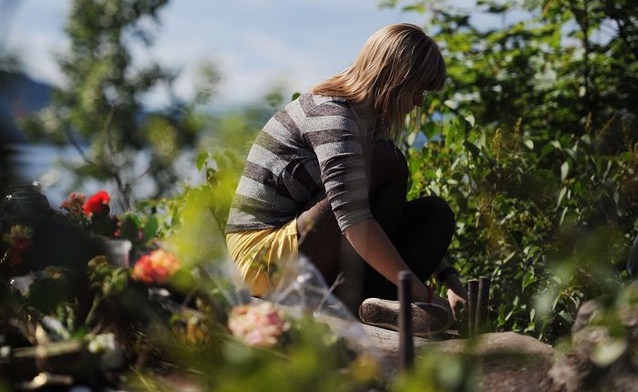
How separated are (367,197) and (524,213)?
3.82 feet

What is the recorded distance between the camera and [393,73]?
2.50 meters

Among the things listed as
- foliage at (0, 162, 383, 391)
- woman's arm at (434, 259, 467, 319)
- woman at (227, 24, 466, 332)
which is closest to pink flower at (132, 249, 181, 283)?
foliage at (0, 162, 383, 391)

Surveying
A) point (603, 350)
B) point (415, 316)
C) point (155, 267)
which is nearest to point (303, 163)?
point (415, 316)

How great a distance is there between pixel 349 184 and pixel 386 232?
300 millimetres

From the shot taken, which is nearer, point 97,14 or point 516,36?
point 516,36

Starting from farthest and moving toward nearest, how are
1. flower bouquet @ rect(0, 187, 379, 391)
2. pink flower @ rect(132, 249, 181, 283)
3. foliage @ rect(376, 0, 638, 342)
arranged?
foliage @ rect(376, 0, 638, 342)
pink flower @ rect(132, 249, 181, 283)
flower bouquet @ rect(0, 187, 379, 391)

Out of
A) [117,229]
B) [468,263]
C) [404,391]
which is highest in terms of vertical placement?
[117,229]

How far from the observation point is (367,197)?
2.41 metres

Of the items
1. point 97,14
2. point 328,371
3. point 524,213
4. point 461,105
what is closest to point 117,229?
point 328,371

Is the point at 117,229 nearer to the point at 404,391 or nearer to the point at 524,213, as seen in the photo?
the point at 404,391

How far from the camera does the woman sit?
2381 millimetres

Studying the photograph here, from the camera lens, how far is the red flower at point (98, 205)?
1.82 metres

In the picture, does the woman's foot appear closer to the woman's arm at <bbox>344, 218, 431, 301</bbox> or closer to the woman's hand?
the woman's arm at <bbox>344, 218, 431, 301</bbox>

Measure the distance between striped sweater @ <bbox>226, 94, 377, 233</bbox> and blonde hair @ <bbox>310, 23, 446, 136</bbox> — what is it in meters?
0.05
